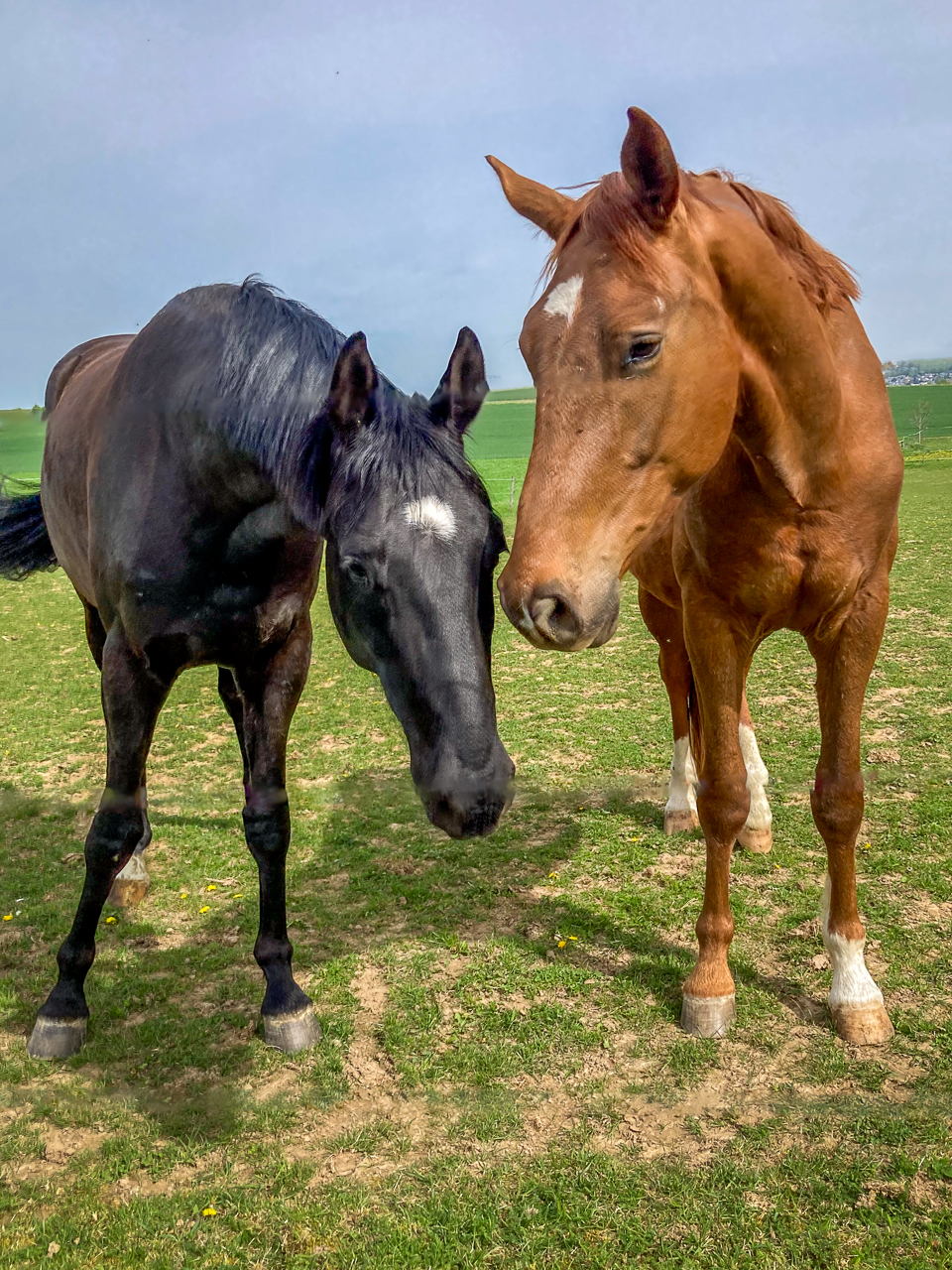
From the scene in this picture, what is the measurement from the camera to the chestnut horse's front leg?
124 inches

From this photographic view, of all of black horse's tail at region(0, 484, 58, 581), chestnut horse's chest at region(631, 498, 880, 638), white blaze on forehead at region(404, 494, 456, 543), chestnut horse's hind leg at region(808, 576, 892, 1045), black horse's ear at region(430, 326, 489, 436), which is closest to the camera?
white blaze on forehead at region(404, 494, 456, 543)

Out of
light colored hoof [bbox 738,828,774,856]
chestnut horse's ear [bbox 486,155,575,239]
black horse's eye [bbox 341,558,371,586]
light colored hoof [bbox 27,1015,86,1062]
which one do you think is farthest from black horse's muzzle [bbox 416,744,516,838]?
light colored hoof [bbox 738,828,774,856]

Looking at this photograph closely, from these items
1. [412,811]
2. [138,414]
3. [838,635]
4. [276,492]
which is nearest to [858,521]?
[838,635]

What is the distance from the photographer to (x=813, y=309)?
2.77 metres

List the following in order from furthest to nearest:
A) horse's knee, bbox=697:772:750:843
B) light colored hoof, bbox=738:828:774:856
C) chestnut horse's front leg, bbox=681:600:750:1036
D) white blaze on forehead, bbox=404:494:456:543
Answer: light colored hoof, bbox=738:828:774:856 → horse's knee, bbox=697:772:750:843 → chestnut horse's front leg, bbox=681:600:750:1036 → white blaze on forehead, bbox=404:494:456:543

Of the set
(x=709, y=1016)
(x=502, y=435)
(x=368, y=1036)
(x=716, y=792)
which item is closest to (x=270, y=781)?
(x=368, y=1036)

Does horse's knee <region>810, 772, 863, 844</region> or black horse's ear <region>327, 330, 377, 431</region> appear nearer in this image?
black horse's ear <region>327, 330, 377, 431</region>

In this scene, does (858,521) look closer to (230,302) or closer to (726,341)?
(726,341)

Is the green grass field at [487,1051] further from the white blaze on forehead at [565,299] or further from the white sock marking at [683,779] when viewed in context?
the white blaze on forehead at [565,299]

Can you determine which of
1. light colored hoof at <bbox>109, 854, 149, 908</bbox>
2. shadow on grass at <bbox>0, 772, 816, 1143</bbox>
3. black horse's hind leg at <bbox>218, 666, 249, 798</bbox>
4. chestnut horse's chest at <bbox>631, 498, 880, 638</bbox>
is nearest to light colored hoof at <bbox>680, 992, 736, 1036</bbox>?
shadow on grass at <bbox>0, 772, 816, 1143</bbox>

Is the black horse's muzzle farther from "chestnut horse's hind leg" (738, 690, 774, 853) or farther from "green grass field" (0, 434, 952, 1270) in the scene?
"chestnut horse's hind leg" (738, 690, 774, 853)

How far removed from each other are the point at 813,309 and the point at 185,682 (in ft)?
26.0

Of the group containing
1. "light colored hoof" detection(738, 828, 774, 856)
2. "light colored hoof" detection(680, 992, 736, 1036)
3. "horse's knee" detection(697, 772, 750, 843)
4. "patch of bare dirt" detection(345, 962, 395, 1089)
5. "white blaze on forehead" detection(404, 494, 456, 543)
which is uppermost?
"white blaze on forehead" detection(404, 494, 456, 543)

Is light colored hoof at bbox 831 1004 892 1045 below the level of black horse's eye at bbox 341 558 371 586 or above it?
below
